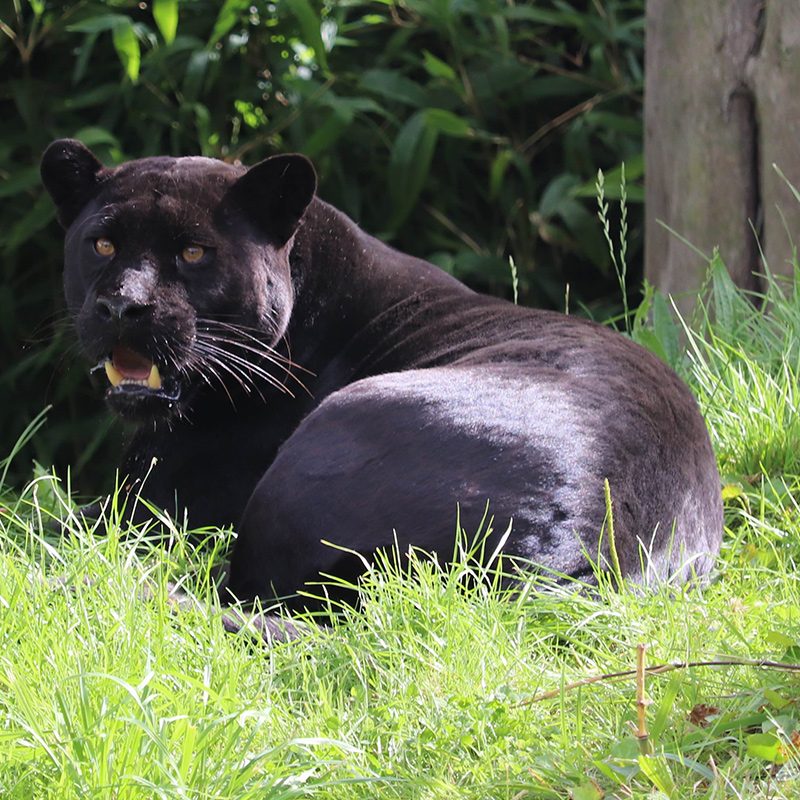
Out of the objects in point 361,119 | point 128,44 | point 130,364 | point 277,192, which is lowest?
point 130,364

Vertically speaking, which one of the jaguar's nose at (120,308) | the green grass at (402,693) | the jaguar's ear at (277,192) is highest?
the jaguar's ear at (277,192)

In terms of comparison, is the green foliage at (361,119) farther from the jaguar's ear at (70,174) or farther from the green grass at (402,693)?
the green grass at (402,693)

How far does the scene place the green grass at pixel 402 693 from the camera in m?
1.90

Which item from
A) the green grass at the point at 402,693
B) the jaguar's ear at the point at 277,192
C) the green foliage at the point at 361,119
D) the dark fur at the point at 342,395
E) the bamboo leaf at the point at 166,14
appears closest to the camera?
the green grass at the point at 402,693

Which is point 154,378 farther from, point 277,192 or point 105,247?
point 277,192

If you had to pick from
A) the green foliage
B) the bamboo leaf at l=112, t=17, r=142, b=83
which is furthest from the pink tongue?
the green foliage

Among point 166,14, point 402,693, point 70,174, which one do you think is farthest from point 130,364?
point 166,14

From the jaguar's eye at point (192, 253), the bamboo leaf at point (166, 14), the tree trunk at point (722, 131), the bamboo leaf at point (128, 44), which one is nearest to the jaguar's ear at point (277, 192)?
the jaguar's eye at point (192, 253)

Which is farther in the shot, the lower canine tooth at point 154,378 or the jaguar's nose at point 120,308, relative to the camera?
the lower canine tooth at point 154,378

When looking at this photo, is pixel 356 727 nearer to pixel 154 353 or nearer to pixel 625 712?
pixel 625 712

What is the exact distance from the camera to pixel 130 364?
3.46m

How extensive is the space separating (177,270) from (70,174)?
0.49 metres

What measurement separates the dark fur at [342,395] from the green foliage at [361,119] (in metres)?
2.02

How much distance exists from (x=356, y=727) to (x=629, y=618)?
586mm
